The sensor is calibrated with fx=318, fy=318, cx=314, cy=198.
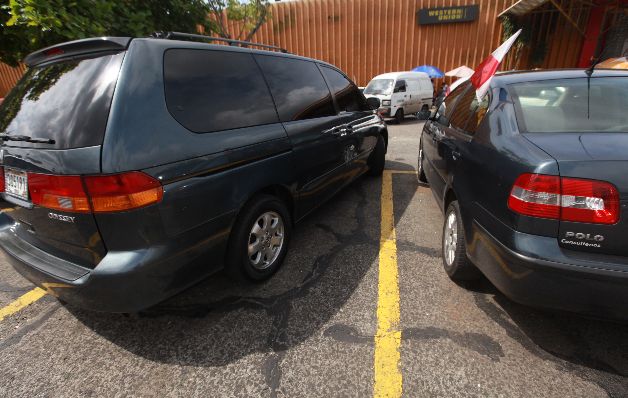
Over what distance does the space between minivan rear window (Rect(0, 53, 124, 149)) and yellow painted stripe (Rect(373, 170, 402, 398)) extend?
1.86 metres

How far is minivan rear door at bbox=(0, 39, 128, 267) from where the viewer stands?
1577mm

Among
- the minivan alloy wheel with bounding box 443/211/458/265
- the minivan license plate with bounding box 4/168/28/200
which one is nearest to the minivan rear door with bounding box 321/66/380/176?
the minivan alloy wheel with bounding box 443/211/458/265

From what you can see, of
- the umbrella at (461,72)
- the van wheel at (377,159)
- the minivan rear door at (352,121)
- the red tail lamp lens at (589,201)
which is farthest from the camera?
the umbrella at (461,72)

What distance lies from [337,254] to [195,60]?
190 cm

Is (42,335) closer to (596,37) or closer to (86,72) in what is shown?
(86,72)

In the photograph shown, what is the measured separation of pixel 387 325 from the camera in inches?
80.7

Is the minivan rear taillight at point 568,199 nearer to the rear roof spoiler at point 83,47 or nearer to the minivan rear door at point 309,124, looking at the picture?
the minivan rear door at point 309,124

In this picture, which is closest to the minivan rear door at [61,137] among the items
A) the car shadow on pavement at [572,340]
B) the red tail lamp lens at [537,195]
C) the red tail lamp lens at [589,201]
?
the red tail lamp lens at [537,195]

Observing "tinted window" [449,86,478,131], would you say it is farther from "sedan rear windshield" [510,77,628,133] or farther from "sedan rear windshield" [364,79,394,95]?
"sedan rear windshield" [364,79,394,95]

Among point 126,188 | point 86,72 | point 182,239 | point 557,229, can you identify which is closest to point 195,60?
point 86,72

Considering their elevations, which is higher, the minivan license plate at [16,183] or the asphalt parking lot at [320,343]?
the minivan license plate at [16,183]

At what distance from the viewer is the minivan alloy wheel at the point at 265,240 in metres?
2.39

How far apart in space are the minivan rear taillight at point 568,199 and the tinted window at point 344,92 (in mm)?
2402

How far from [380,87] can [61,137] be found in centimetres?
1113
